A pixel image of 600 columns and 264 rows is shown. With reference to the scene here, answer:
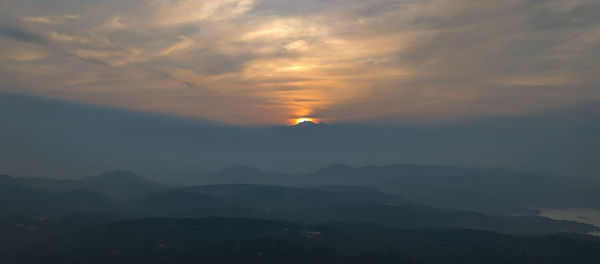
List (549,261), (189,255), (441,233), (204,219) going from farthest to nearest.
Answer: (204,219)
(441,233)
(549,261)
(189,255)

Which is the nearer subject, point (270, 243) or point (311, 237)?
point (270, 243)

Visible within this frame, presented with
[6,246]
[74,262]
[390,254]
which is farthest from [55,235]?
[390,254]

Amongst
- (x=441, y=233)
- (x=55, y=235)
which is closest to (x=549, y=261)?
(x=441, y=233)

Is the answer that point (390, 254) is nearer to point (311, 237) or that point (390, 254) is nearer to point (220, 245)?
point (311, 237)

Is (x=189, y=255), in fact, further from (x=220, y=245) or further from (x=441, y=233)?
Result: (x=441, y=233)

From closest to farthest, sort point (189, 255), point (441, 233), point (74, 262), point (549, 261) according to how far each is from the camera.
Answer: point (74, 262)
point (189, 255)
point (549, 261)
point (441, 233)

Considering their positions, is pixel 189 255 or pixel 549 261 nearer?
pixel 189 255

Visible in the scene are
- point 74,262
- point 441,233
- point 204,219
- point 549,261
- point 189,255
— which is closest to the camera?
point 74,262

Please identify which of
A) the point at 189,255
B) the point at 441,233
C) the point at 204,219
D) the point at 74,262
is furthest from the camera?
the point at 204,219
